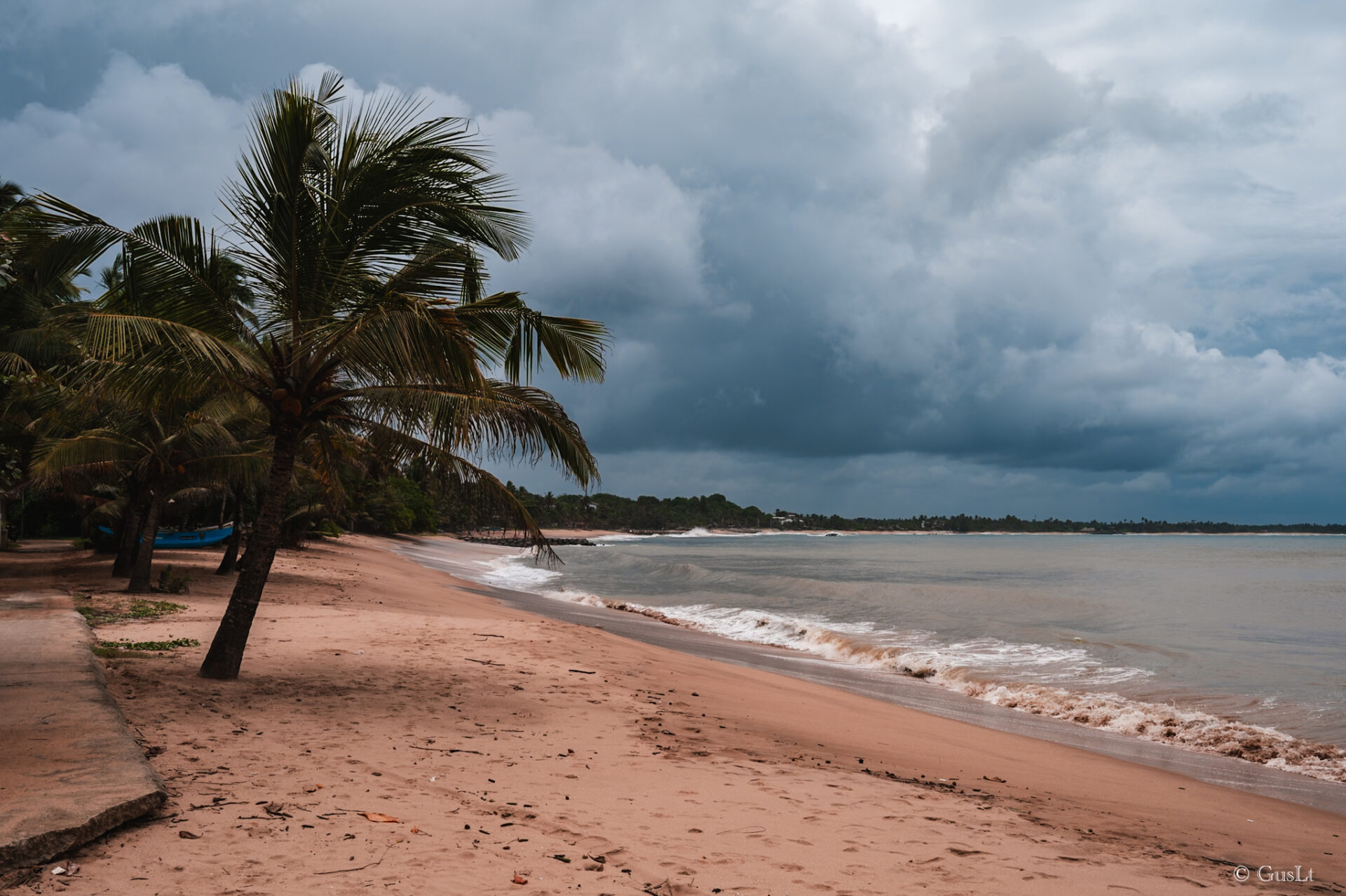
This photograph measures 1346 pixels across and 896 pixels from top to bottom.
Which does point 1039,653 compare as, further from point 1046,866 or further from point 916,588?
point 916,588

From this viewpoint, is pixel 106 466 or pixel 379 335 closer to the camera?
pixel 379 335

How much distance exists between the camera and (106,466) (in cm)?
1608

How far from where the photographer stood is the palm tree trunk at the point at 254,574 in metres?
7.45

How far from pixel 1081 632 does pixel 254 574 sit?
19626mm

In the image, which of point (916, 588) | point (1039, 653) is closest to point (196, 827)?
point (1039, 653)

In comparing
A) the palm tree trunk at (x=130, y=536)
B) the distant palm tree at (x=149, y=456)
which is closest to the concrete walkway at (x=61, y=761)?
the distant palm tree at (x=149, y=456)

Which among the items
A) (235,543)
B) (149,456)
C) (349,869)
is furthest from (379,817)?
(235,543)

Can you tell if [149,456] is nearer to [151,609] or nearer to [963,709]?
[151,609]

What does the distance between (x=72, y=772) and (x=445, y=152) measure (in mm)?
5949

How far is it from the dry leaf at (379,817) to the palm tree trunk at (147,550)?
43.4ft

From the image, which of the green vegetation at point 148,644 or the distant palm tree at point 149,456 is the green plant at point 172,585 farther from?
the green vegetation at point 148,644

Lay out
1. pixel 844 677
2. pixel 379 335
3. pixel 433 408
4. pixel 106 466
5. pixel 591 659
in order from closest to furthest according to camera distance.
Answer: pixel 379 335, pixel 433 408, pixel 591 659, pixel 844 677, pixel 106 466

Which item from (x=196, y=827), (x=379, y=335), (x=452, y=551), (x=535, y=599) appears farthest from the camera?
(x=452, y=551)

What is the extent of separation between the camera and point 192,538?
94.7 feet
